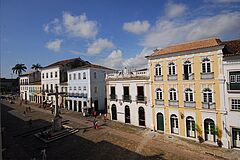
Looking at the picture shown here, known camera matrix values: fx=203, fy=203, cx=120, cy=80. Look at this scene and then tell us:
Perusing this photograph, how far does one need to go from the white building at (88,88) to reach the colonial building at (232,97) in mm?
23619

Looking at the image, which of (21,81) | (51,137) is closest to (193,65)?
(51,137)

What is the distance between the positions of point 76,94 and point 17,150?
2122cm

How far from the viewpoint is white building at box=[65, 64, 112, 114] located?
37.4 meters

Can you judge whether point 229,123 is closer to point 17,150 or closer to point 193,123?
point 193,123

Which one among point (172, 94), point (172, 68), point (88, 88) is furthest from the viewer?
point (88, 88)

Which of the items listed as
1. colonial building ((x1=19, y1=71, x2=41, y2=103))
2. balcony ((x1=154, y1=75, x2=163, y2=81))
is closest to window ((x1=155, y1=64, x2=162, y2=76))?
balcony ((x1=154, y1=75, x2=163, y2=81))

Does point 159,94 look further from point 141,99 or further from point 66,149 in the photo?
point 66,149

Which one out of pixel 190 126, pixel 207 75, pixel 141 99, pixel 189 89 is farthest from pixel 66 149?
pixel 207 75

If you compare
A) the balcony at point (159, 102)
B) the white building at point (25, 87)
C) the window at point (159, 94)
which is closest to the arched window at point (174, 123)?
the balcony at point (159, 102)

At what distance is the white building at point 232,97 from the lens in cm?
1838

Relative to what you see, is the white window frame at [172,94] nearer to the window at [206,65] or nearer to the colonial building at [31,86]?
the window at [206,65]

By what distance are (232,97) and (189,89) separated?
4265 mm

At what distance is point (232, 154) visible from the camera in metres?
17.6

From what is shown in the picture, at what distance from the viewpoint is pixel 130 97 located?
28.2 metres
